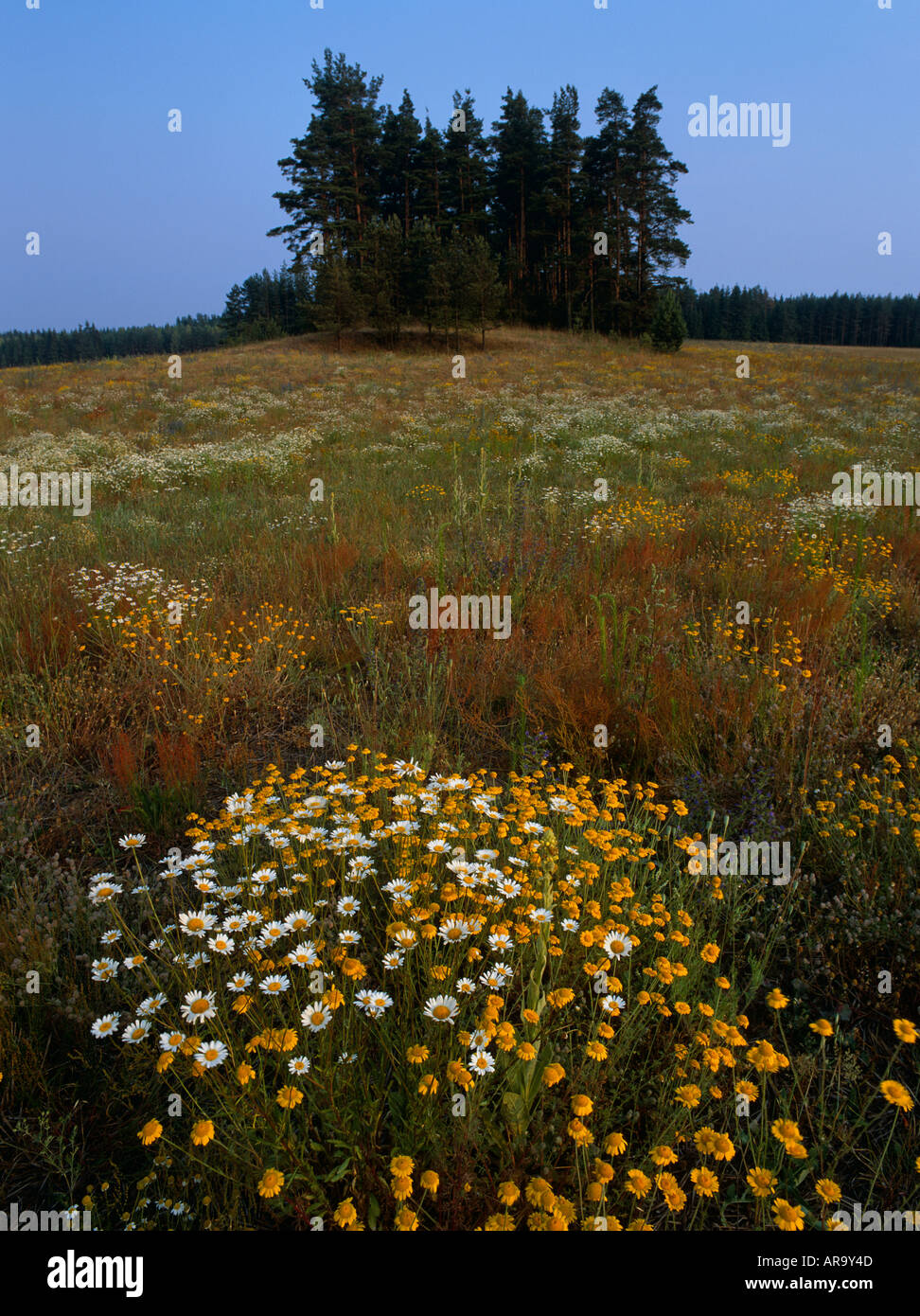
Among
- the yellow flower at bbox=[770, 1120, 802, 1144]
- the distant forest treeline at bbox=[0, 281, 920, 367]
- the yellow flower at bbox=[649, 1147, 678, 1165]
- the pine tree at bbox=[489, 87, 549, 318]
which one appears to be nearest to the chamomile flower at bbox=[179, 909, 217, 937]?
the yellow flower at bbox=[649, 1147, 678, 1165]

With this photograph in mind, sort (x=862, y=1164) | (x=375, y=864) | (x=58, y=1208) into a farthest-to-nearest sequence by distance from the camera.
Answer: (x=375, y=864)
(x=862, y=1164)
(x=58, y=1208)

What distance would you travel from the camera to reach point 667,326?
105 ft

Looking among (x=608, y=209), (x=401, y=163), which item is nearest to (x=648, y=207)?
(x=608, y=209)

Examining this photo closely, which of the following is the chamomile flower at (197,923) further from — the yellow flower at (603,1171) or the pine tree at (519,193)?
the pine tree at (519,193)

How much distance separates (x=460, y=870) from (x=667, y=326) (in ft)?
119

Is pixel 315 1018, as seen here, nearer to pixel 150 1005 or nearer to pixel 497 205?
pixel 150 1005

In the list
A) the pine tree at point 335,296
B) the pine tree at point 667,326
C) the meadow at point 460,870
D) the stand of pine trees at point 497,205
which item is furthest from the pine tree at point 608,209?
the meadow at point 460,870

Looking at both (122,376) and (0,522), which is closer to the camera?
(0,522)

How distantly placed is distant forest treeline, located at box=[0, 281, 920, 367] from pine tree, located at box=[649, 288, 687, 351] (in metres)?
38.9

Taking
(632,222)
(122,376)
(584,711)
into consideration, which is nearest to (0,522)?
(584,711)

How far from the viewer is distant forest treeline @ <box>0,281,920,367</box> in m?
68.9

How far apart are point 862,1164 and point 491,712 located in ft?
7.88

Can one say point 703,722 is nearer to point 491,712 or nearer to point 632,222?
point 491,712

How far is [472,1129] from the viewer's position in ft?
4.50
